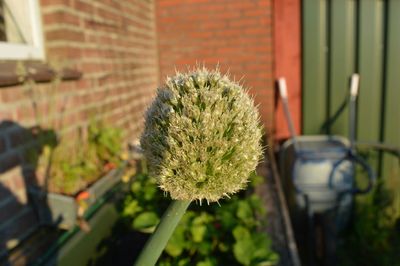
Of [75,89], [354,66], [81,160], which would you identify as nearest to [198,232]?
[81,160]

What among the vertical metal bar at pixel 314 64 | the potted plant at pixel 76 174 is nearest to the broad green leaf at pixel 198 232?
the potted plant at pixel 76 174

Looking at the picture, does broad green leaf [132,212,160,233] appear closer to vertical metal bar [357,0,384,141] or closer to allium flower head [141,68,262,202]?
allium flower head [141,68,262,202]

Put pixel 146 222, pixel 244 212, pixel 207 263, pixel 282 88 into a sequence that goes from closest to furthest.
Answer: pixel 207 263
pixel 146 222
pixel 244 212
pixel 282 88

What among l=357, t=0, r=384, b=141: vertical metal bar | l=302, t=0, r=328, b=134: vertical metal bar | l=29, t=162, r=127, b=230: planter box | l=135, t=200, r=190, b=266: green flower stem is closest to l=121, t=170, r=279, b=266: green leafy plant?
l=29, t=162, r=127, b=230: planter box

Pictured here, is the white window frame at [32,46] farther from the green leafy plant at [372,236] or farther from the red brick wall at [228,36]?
the green leafy plant at [372,236]

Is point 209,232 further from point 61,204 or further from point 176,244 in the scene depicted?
point 61,204
